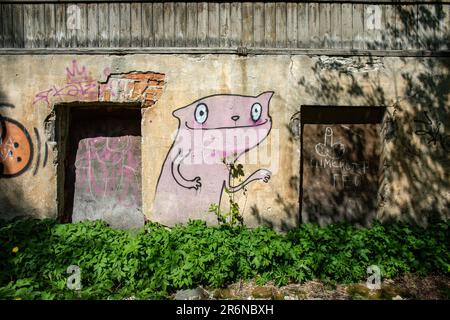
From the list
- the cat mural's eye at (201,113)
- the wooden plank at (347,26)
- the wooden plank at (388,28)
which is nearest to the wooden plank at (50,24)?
the cat mural's eye at (201,113)

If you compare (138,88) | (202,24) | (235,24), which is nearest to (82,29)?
(138,88)

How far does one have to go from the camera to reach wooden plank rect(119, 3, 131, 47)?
5.06 meters

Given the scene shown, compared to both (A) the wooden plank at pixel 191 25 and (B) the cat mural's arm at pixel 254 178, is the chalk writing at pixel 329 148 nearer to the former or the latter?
(B) the cat mural's arm at pixel 254 178

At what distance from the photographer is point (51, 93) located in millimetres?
5004

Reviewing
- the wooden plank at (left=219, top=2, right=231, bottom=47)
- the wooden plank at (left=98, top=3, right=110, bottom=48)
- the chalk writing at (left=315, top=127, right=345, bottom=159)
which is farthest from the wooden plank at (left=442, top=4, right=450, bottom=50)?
the wooden plank at (left=98, top=3, right=110, bottom=48)

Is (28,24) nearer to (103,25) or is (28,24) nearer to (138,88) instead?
(103,25)

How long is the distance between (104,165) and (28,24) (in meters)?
2.30

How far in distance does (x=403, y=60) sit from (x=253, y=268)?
360cm

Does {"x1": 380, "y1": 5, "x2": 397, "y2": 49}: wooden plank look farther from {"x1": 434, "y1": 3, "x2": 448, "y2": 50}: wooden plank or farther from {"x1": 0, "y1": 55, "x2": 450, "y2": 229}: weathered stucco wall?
{"x1": 434, "y1": 3, "x2": 448, "y2": 50}: wooden plank

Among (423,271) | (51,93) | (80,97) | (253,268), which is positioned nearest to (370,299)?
(423,271)

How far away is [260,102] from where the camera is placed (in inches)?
198

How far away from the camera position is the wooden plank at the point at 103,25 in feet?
16.6

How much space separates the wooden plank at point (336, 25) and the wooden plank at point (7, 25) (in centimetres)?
463

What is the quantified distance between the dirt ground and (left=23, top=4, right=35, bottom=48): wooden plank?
14.1 feet
